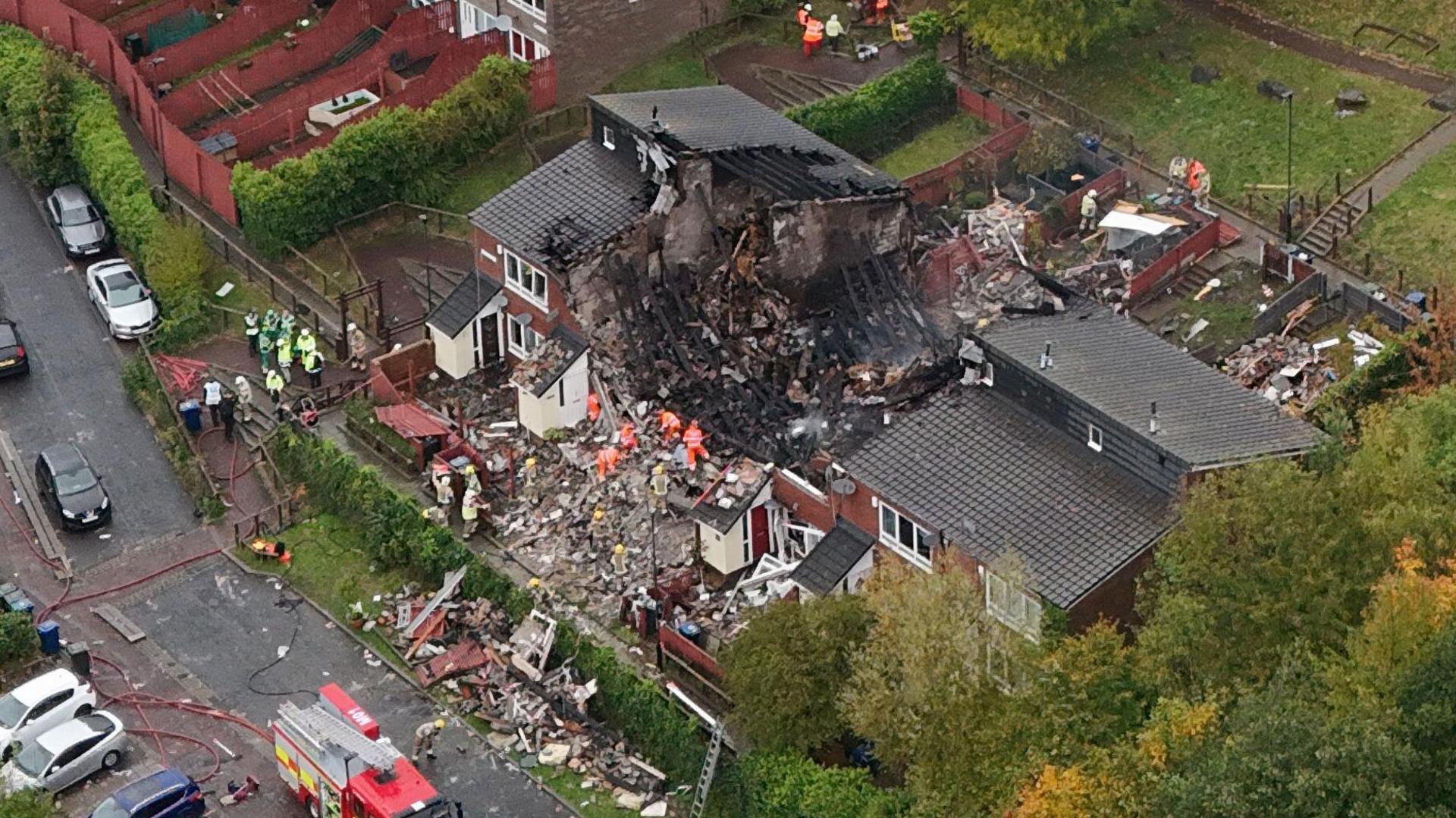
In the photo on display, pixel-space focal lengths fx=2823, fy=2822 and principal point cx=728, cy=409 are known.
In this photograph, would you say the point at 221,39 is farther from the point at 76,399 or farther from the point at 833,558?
the point at 833,558

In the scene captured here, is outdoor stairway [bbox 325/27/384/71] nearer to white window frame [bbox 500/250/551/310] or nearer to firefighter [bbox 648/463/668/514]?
white window frame [bbox 500/250/551/310]

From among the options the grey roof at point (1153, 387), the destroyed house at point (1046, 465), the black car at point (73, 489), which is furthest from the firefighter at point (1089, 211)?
the black car at point (73, 489)

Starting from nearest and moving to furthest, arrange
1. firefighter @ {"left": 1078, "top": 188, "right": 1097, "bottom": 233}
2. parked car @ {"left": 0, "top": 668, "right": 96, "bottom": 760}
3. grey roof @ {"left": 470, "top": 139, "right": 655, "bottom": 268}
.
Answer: parked car @ {"left": 0, "top": 668, "right": 96, "bottom": 760}, grey roof @ {"left": 470, "top": 139, "right": 655, "bottom": 268}, firefighter @ {"left": 1078, "top": 188, "right": 1097, "bottom": 233}

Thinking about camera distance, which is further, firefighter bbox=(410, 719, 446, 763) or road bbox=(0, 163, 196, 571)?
road bbox=(0, 163, 196, 571)

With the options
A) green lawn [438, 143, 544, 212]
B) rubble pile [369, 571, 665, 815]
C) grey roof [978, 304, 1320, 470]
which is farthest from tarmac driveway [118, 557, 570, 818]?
green lawn [438, 143, 544, 212]

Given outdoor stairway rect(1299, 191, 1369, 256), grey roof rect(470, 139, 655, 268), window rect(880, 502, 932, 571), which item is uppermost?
grey roof rect(470, 139, 655, 268)

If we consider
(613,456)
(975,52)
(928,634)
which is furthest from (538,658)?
(975,52)

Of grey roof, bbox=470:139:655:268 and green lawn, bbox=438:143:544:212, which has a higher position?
grey roof, bbox=470:139:655:268
